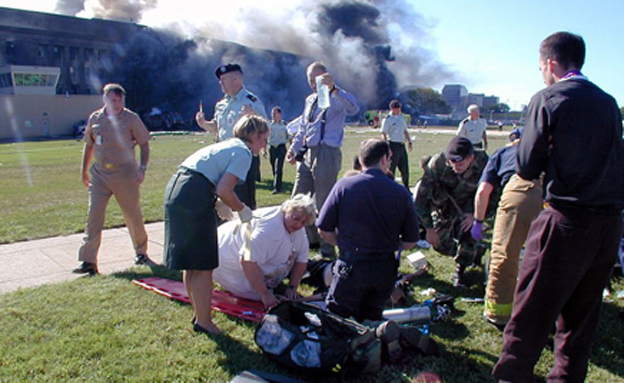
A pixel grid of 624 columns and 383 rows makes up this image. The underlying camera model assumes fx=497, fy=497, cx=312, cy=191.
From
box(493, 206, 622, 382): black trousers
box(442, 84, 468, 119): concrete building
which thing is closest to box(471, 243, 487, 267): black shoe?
box(493, 206, 622, 382): black trousers

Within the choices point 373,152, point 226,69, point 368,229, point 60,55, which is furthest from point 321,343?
point 60,55

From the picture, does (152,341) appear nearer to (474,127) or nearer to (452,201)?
(452,201)

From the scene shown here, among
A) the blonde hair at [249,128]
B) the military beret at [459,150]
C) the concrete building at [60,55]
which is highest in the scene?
the concrete building at [60,55]

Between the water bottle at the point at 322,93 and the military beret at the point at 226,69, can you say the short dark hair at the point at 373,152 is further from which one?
the military beret at the point at 226,69

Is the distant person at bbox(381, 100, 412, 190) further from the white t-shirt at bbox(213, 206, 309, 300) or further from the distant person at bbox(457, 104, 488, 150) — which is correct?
the white t-shirt at bbox(213, 206, 309, 300)

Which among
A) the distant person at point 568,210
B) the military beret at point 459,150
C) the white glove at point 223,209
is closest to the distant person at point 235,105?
the white glove at point 223,209

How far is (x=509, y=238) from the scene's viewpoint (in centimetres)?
373

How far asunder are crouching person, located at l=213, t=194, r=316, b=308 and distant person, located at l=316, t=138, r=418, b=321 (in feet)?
1.87

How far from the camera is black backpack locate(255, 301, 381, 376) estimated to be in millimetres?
2986

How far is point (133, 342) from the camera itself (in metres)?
3.52

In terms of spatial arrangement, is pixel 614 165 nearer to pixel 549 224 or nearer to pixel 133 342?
pixel 549 224

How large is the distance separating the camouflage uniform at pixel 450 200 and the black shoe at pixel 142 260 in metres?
2.94

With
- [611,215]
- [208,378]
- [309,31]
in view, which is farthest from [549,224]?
A: [309,31]

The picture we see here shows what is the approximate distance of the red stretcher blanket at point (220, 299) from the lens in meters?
4.02
